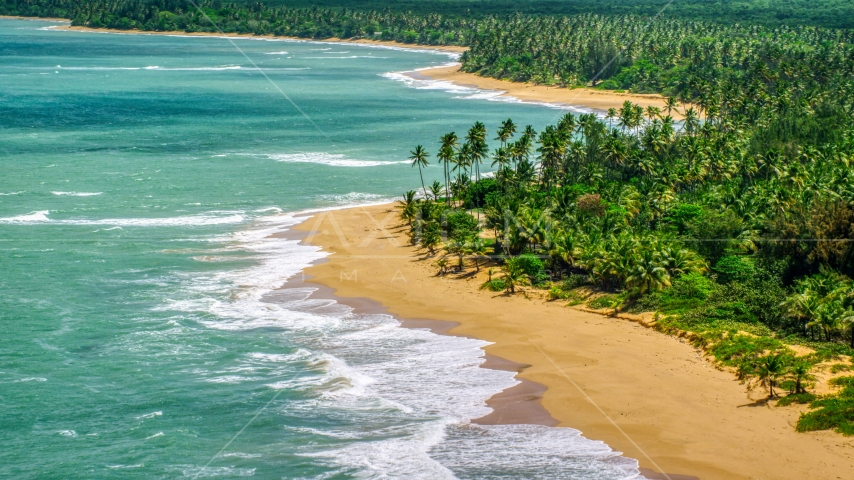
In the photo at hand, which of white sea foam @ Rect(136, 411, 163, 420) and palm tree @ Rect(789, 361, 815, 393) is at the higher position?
palm tree @ Rect(789, 361, 815, 393)

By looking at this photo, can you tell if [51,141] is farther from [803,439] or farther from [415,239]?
[803,439]

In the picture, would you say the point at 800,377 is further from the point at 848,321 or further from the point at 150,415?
the point at 150,415

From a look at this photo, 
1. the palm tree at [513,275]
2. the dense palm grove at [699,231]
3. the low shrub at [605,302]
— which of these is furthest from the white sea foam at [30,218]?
the low shrub at [605,302]

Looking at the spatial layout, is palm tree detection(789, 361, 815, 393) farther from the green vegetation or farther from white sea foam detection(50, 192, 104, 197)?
white sea foam detection(50, 192, 104, 197)

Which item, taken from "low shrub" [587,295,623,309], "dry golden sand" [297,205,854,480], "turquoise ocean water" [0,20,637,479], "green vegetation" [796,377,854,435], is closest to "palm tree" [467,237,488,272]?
"dry golden sand" [297,205,854,480]

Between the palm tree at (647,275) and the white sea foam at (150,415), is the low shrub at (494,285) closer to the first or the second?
the palm tree at (647,275)

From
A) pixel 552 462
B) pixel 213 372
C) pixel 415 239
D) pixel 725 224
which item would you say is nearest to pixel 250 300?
pixel 213 372

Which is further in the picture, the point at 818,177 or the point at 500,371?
the point at 818,177
